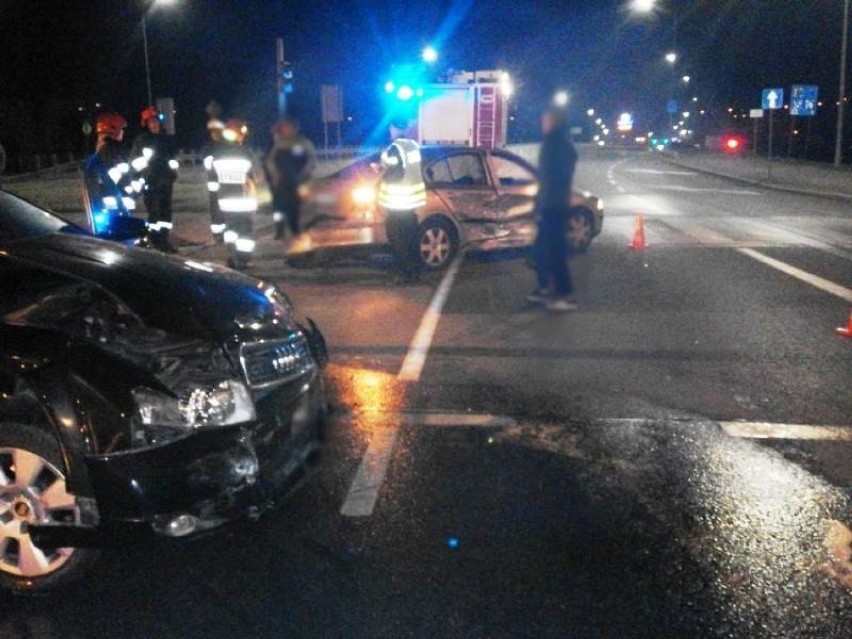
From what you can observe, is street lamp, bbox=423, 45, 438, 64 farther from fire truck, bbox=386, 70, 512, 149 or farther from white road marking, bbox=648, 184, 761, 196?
white road marking, bbox=648, 184, 761, 196

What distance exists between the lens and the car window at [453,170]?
9.98m

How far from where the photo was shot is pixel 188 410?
394 centimetres

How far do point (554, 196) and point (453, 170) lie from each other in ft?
28.5

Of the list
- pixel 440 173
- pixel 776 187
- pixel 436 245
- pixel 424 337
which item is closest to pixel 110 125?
pixel 440 173

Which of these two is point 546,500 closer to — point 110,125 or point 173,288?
point 173,288

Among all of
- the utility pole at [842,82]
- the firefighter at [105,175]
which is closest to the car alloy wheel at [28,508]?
the firefighter at [105,175]

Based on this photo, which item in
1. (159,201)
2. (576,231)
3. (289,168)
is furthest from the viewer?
(159,201)

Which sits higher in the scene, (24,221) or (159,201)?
(24,221)

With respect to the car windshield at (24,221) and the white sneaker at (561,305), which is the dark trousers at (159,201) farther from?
the white sneaker at (561,305)

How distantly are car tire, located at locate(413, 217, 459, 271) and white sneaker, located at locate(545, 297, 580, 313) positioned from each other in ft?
28.8

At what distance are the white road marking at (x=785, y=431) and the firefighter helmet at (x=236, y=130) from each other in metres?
4.00

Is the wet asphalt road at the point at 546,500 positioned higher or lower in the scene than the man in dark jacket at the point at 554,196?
lower

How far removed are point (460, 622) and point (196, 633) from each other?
3.34ft

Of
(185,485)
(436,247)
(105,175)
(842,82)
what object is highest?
(842,82)
